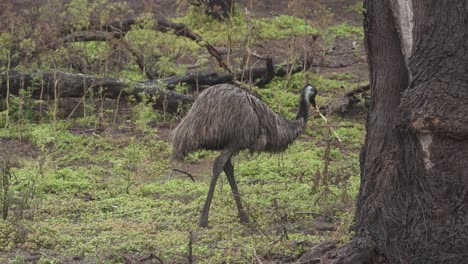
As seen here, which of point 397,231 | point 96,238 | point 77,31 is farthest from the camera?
point 77,31

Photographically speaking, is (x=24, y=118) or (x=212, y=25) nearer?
(x=24, y=118)

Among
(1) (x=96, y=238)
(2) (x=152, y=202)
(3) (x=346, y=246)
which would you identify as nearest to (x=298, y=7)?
(2) (x=152, y=202)

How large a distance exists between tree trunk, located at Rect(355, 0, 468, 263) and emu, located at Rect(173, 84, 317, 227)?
2.11 m

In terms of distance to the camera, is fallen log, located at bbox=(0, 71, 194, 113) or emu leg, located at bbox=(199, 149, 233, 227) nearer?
emu leg, located at bbox=(199, 149, 233, 227)

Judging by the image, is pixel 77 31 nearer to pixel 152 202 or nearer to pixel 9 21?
pixel 9 21

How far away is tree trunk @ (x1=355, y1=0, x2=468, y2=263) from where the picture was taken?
5926mm

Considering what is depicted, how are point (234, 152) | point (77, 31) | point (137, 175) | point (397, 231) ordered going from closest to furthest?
1. point (397, 231)
2. point (234, 152)
3. point (137, 175)
4. point (77, 31)

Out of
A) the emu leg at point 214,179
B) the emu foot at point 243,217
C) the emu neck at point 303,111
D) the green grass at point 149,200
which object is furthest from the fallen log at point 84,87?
the emu foot at point 243,217

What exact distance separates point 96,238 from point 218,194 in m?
2.00

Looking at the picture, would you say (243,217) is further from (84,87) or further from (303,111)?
(84,87)

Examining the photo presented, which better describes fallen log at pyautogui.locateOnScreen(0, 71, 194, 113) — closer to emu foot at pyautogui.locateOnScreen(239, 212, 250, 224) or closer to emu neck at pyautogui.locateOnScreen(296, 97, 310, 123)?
emu neck at pyautogui.locateOnScreen(296, 97, 310, 123)

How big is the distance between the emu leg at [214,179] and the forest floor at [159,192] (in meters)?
0.11

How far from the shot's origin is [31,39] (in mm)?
12852

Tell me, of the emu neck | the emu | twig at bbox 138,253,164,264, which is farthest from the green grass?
the emu neck
